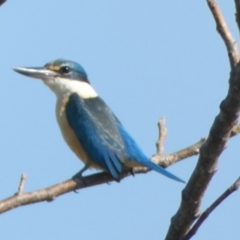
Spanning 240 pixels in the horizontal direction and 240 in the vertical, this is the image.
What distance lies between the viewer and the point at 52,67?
19.2 ft

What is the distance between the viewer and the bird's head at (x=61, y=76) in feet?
18.8

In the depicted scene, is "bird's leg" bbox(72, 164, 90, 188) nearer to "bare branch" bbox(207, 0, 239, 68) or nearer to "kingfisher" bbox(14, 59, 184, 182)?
"kingfisher" bbox(14, 59, 184, 182)

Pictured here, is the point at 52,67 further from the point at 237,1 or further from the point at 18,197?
the point at 237,1

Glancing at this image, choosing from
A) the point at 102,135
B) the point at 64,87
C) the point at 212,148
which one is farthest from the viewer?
the point at 64,87

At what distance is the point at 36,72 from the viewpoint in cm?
571

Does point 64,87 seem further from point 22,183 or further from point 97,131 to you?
point 22,183

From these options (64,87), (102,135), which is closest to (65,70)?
(64,87)

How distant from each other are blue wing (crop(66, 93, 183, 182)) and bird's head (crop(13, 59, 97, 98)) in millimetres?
160

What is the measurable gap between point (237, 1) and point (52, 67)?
3.72m

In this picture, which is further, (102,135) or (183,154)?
(102,135)

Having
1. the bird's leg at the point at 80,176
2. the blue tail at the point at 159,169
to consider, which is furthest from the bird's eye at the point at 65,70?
the blue tail at the point at 159,169

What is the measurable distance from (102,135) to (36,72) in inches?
32.8

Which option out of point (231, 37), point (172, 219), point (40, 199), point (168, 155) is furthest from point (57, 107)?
point (231, 37)

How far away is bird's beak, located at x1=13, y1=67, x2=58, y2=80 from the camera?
5.66 metres
